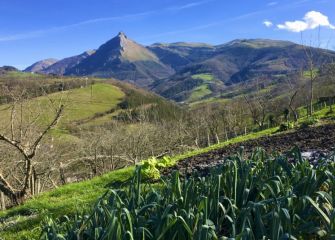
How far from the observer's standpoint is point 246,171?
5242 mm

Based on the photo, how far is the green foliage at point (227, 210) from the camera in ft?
13.0

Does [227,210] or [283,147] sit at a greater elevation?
[227,210]

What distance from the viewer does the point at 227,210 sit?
14.0 ft

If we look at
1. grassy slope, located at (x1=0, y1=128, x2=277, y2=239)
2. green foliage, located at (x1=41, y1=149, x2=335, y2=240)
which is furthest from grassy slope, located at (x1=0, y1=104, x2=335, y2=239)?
green foliage, located at (x1=41, y1=149, x2=335, y2=240)

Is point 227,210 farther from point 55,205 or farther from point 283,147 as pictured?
point 283,147

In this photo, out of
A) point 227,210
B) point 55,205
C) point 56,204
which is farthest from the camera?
point 56,204

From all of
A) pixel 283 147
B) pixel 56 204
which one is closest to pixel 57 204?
pixel 56 204

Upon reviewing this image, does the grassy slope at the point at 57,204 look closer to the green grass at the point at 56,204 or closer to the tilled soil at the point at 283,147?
the green grass at the point at 56,204

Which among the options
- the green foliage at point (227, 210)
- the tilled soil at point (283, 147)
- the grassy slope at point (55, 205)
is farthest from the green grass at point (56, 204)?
the tilled soil at point (283, 147)

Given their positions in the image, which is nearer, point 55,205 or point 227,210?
point 227,210

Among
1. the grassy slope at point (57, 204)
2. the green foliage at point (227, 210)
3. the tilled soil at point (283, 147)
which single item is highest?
the green foliage at point (227, 210)

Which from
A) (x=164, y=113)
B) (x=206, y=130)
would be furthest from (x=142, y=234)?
(x=164, y=113)

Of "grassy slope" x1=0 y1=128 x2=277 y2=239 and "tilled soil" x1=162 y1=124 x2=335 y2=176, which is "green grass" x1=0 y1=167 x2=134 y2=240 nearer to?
"grassy slope" x1=0 y1=128 x2=277 y2=239

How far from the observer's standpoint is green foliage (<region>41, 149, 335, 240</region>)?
3975 millimetres
